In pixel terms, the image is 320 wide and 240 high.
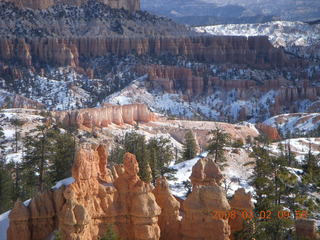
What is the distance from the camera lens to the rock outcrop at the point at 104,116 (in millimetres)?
73000

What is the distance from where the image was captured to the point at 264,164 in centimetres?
2884

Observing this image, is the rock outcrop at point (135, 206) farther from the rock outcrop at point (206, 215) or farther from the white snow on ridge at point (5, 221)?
the white snow on ridge at point (5, 221)

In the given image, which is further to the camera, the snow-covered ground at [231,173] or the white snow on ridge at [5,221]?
the snow-covered ground at [231,173]

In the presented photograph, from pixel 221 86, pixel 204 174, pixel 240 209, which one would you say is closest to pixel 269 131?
pixel 221 86

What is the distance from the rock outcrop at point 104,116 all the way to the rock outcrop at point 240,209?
48.3m

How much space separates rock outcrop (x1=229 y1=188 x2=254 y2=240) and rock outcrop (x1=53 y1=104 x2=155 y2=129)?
4829 centimetres

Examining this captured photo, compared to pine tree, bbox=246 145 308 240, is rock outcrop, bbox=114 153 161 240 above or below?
above

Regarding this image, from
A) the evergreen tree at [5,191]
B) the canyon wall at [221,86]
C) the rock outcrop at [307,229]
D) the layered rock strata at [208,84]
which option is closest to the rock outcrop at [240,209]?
Result: the rock outcrop at [307,229]

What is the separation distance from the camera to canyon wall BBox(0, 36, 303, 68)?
137 meters

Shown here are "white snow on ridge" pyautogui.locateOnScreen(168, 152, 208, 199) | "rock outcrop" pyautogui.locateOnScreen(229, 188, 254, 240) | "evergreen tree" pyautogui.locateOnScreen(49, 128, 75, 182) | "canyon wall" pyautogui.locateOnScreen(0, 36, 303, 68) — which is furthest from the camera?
"canyon wall" pyautogui.locateOnScreen(0, 36, 303, 68)

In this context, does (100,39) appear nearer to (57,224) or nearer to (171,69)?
(171,69)

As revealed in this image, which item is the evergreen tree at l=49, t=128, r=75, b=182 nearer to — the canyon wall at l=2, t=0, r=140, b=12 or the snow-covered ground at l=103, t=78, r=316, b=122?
the snow-covered ground at l=103, t=78, r=316, b=122

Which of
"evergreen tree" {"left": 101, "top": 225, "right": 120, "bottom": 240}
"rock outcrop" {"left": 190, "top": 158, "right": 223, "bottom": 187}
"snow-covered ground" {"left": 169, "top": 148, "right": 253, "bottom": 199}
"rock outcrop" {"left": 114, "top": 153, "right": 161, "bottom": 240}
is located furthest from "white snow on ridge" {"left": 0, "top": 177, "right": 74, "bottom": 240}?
"snow-covered ground" {"left": 169, "top": 148, "right": 253, "bottom": 199}

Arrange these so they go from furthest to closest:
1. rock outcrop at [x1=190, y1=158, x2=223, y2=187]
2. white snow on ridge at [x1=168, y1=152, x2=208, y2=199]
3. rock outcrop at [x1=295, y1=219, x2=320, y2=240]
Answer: white snow on ridge at [x1=168, y1=152, x2=208, y2=199] < rock outcrop at [x1=190, y1=158, x2=223, y2=187] < rock outcrop at [x1=295, y1=219, x2=320, y2=240]
